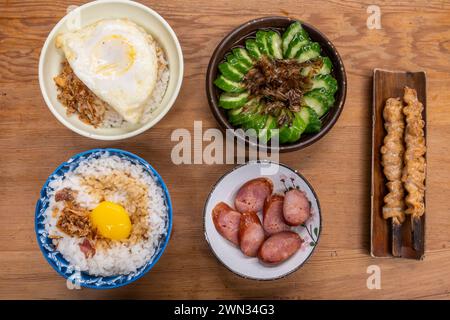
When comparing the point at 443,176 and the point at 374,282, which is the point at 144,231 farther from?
the point at 443,176

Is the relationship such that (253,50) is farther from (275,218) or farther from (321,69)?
(275,218)

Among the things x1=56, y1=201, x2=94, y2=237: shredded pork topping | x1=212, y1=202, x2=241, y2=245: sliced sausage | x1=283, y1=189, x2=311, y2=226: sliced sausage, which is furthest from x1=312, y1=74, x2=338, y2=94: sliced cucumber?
x1=56, y1=201, x2=94, y2=237: shredded pork topping

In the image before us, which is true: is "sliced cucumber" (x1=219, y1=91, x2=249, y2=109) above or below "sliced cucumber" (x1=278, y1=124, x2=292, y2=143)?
above

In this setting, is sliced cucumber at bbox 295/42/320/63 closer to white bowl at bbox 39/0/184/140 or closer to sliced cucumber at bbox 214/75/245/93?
sliced cucumber at bbox 214/75/245/93

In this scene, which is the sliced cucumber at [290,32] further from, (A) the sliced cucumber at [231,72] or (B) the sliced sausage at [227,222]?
(B) the sliced sausage at [227,222]

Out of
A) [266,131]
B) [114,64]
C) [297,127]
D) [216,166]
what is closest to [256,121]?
[266,131]

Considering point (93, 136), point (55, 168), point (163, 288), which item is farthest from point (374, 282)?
point (55, 168)

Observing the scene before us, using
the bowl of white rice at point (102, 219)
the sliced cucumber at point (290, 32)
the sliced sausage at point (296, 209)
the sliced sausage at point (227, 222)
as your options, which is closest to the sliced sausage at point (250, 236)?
the sliced sausage at point (227, 222)
